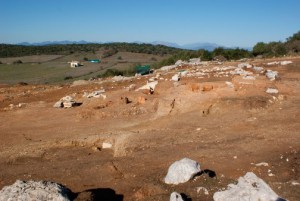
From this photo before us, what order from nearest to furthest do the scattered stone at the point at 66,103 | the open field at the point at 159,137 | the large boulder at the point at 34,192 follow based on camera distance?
the large boulder at the point at 34,192
the open field at the point at 159,137
the scattered stone at the point at 66,103

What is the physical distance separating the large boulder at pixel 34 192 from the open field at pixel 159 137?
47 centimetres

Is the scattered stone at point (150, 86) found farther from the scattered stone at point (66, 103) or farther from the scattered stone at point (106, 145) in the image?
the scattered stone at point (106, 145)

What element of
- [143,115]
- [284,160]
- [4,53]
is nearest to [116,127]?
[143,115]

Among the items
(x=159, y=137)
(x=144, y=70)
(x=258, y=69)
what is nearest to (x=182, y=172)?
(x=159, y=137)

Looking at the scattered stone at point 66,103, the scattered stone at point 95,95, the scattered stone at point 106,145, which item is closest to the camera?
the scattered stone at point 106,145

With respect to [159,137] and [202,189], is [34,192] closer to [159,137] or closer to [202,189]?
[202,189]

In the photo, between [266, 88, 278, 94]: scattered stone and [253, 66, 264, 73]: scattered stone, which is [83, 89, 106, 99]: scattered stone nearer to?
[266, 88, 278, 94]: scattered stone

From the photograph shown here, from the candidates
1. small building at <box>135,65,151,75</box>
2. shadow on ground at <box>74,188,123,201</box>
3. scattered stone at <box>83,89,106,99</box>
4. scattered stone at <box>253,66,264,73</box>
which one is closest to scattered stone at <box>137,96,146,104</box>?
scattered stone at <box>83,89,106,99</box>

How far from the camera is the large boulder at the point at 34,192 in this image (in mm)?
6926

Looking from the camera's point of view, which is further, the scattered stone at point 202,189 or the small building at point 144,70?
the small building at point 144,70

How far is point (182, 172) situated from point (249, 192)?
74.2 inches

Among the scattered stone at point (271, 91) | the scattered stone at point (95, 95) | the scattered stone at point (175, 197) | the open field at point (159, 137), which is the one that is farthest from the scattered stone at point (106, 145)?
the scattered stone at point (271, 91)

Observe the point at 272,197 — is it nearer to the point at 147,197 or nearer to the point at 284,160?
the point at 147,197

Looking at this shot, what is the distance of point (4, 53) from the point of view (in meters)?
93.9
